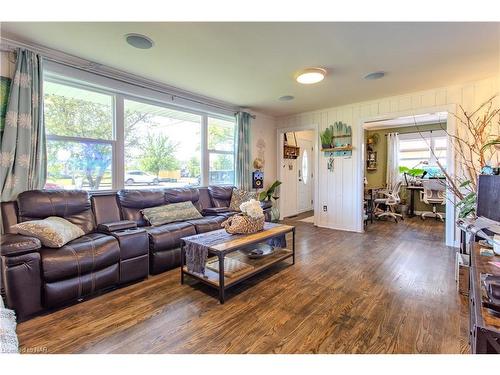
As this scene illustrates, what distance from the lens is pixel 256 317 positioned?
1.86m

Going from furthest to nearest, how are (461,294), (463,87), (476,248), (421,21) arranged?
(463,87) → (461,294) → (421,21) → (476,248)

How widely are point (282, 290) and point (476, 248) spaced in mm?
1498

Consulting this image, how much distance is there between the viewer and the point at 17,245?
174cm

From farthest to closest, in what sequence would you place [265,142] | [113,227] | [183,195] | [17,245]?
[265,142] → [183,195] → [113,227] → [17,245]

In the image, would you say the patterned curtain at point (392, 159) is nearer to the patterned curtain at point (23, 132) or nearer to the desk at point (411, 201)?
the desk at point (411, 201)

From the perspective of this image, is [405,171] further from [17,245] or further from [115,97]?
[17,245]

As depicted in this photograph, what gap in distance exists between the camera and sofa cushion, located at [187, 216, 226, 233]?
10.1 feet

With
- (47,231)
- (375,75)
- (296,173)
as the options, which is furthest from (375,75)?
(47,231)

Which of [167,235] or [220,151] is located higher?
[220,151]

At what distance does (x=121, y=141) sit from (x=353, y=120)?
13.0 feet

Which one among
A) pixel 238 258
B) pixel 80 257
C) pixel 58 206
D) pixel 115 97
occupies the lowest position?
pixel 238 258

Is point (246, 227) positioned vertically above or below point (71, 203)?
below
